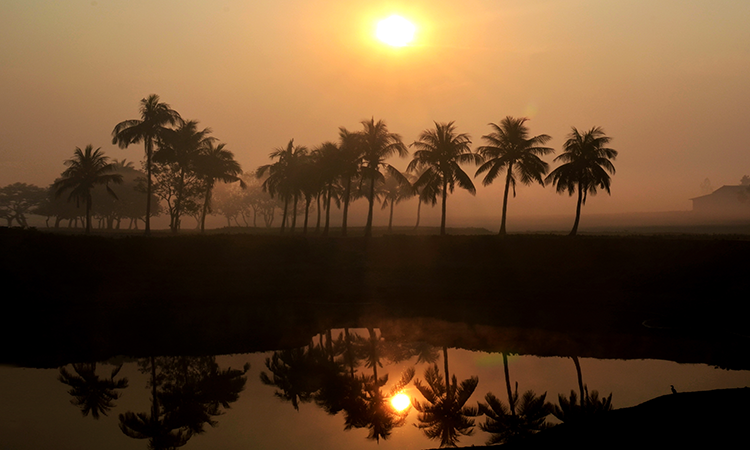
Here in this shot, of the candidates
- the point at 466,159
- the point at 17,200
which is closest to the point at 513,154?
Result: the point at 466,159

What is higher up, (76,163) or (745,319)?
(76,163)

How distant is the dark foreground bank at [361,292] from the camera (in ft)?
61.2

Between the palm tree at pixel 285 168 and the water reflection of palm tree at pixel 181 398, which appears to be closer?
the water reflection of palm tree at pixel 181 398

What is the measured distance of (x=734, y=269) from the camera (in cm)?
2847

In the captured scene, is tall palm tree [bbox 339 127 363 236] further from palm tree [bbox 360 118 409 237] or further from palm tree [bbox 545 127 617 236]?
palm tree [bbox 545 127 617 236]

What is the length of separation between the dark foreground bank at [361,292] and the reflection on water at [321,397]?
1923 millimetres

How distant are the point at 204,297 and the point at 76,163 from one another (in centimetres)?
4005

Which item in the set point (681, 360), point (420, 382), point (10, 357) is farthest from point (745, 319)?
point (10, 357)

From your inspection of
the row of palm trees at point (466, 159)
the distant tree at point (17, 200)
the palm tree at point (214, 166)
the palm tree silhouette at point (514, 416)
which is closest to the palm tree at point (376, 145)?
the row of palm trees at point (466, 159)

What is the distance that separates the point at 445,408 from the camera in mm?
11359

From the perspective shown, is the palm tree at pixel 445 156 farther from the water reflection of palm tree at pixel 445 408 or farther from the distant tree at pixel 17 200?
the distant tree at pixel 17 200

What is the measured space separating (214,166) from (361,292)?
106 feet

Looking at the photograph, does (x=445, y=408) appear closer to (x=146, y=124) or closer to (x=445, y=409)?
(x=445, y=409)

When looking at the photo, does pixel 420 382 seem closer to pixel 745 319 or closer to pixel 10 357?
pixel 10 357
